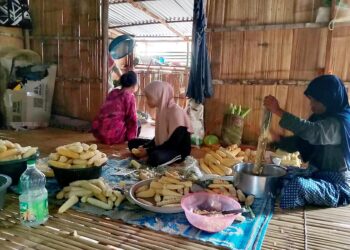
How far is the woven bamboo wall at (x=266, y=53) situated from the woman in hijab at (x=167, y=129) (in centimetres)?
132

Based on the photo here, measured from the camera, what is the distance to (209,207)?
179cm

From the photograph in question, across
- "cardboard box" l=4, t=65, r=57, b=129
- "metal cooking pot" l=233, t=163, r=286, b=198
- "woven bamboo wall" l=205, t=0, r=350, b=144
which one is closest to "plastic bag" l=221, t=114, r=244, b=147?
"woven bamboo wall" l=205, t=0, r=350, b=144

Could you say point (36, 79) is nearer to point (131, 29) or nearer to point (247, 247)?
point (131, 29)

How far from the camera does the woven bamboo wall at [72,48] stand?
16.4 feet

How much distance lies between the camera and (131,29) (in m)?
8.32

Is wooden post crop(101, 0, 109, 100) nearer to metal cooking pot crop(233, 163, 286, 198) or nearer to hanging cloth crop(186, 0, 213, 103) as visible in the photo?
hanging cloth crop(186, 0, 213, 103)

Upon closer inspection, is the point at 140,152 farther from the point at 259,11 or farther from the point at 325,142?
the point at 259,11

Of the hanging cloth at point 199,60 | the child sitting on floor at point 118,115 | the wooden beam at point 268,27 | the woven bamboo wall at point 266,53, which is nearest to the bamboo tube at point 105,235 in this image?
the child sitting on floor at point 118,115

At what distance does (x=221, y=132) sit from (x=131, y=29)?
5.45 metres

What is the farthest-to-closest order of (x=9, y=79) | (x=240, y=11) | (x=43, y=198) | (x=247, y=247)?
(x=9, y=79)
(x=240, y=11)
(x=43, y=198)
(x=247, y=247)

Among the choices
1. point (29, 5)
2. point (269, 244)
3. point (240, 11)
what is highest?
point (29, 5)

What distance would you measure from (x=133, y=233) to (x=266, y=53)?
10.2 ft

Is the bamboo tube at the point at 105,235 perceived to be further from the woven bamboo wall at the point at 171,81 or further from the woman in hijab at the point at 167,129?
the woven bamboo wall at the point at 171,81

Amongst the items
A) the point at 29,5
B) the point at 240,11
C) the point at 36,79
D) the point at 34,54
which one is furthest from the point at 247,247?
the point at 29,5
